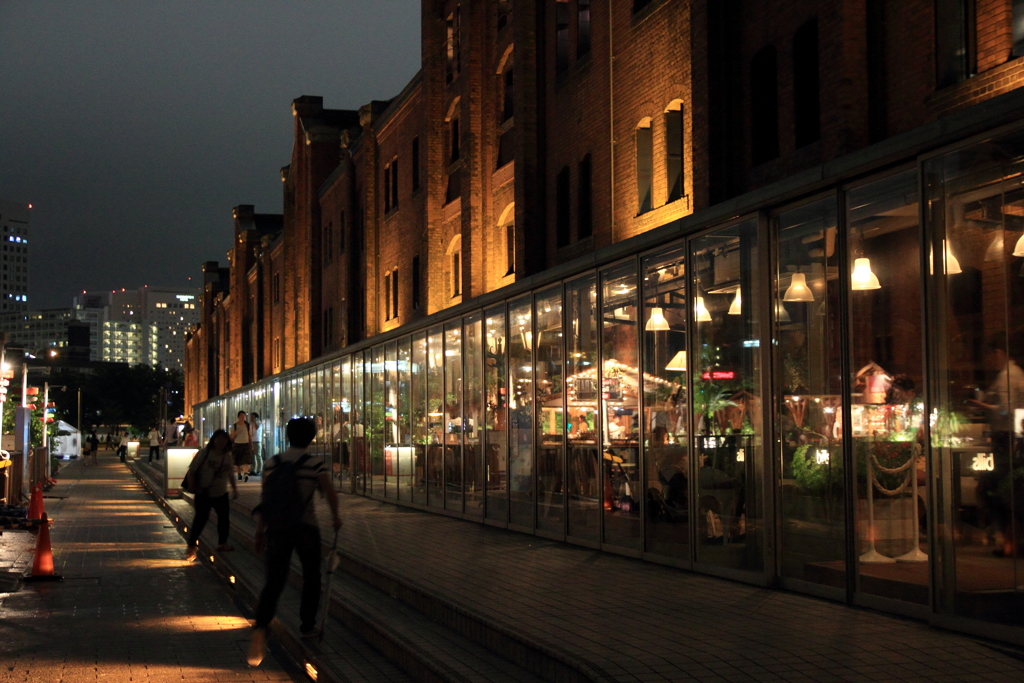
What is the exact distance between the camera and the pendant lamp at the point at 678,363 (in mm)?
12990

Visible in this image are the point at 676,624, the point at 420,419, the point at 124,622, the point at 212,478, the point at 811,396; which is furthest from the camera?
the point at 420,419

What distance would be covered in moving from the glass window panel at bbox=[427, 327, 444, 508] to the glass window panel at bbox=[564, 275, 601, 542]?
251 inches

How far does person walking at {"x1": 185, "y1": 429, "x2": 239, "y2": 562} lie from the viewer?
55.4 feet

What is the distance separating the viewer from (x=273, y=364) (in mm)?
58406

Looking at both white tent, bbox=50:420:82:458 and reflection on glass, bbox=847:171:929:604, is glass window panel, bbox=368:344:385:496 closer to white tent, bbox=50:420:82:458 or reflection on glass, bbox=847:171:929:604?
reflection on glass, bbox=847:171:929:604

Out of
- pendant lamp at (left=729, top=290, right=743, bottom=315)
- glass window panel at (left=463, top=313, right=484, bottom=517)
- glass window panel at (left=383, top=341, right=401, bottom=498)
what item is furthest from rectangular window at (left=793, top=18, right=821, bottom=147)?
glass window panel at (left=383, top=341, right=401, bottom=498)

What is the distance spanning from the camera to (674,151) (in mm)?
17328

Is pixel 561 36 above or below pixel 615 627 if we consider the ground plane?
above

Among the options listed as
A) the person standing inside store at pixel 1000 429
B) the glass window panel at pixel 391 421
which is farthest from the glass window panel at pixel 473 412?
the person standing inside store at pixel 1000 429

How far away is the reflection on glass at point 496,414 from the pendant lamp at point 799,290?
27.1 ft

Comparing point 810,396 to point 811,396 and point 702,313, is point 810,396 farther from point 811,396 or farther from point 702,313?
point 702,313

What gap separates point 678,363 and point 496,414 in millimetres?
6689

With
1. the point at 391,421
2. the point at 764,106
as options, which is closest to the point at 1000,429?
the point at 764,106

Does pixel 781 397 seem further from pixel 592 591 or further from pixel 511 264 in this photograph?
pixel 511 264
